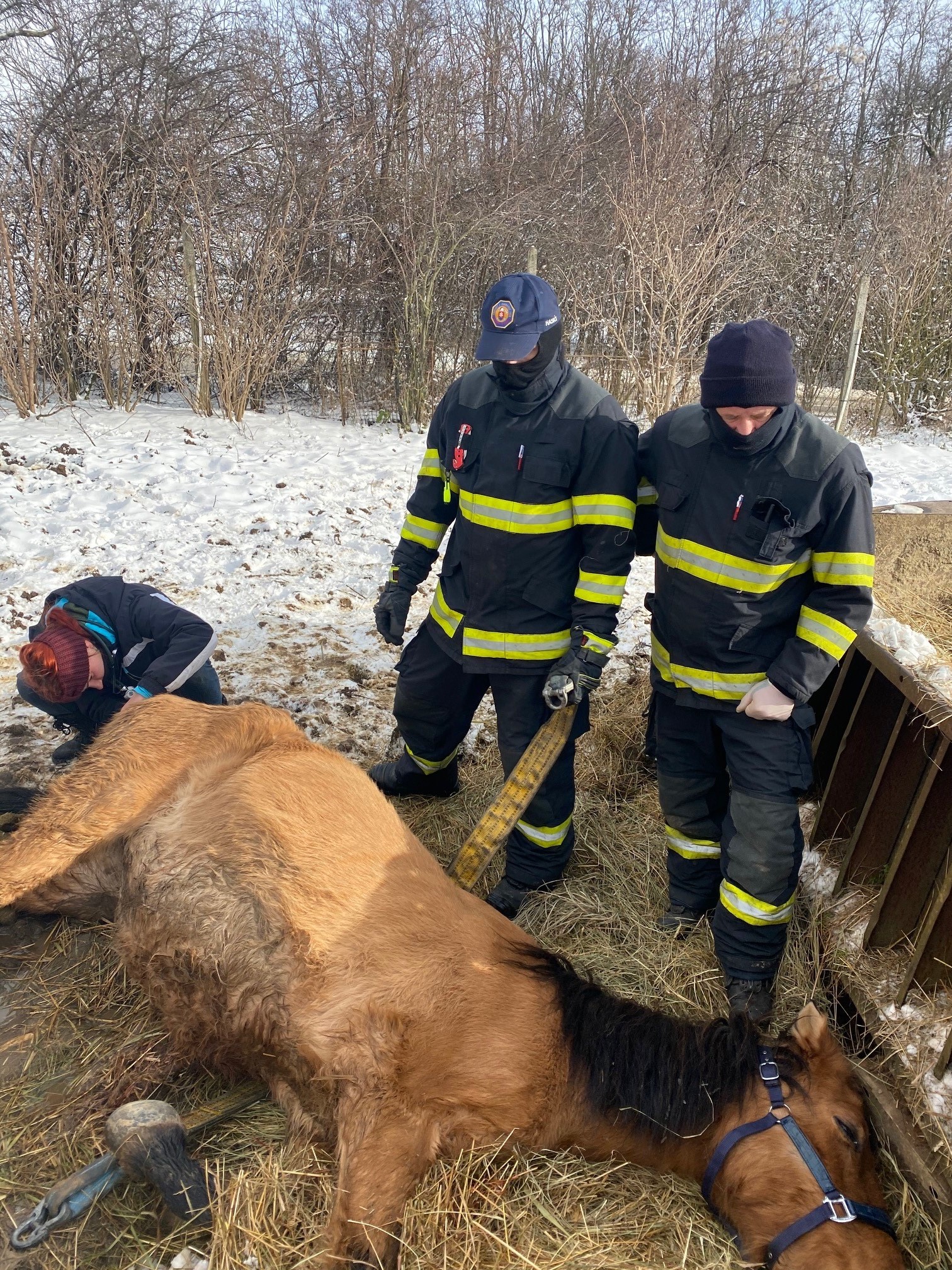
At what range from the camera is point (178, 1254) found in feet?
7.77

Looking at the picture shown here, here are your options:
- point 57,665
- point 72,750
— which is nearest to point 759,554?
point 57,665

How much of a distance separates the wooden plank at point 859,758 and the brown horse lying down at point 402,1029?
54.3 inches

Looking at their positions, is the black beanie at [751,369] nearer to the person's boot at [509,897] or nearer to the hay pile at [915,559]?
the person's boot at [509,897]

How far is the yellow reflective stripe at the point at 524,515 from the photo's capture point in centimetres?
336

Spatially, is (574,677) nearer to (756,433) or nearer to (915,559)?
(756,433)

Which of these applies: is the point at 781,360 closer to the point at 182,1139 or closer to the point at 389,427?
the point at 182,1139

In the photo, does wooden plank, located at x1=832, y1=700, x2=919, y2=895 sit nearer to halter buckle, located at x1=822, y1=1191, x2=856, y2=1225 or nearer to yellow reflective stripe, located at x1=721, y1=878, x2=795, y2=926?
yellow reflective stripe, located at x1=721, y1=878, x2=795, y2=926

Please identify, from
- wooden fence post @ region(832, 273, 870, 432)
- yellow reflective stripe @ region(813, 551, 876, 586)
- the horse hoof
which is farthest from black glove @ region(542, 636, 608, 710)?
wooden fence post @ region(832, 273, 870, 432)

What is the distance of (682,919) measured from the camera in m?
3.55

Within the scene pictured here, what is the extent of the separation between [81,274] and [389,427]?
3954 mm

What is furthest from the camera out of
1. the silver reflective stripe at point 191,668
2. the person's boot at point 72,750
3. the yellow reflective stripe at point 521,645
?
the person's boot at point 72,750

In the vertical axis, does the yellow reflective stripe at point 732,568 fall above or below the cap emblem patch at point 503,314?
below

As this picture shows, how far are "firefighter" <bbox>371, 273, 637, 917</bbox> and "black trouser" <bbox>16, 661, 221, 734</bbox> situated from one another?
1.02m

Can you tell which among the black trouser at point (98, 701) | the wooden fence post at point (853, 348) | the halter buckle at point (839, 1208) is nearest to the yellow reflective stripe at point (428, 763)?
the black trouser at point (98, 701)
